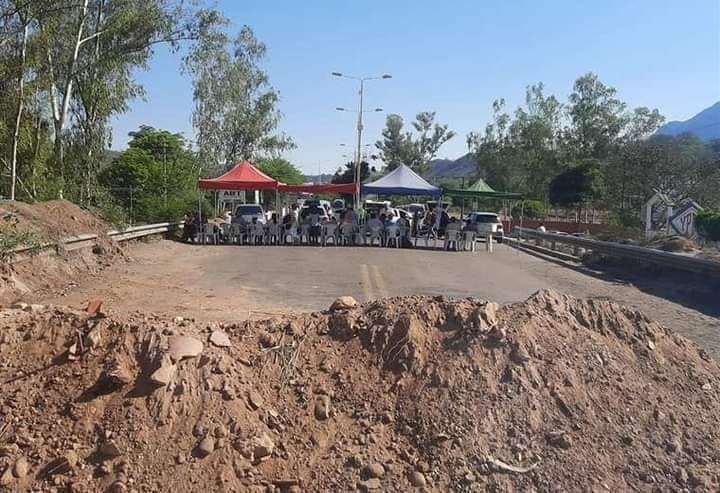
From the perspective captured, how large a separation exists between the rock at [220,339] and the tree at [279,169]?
5738 cm

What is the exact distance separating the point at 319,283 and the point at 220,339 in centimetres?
868

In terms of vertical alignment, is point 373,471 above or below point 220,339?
below

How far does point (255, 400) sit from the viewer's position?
5.04 m

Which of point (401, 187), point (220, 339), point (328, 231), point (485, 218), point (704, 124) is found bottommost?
point (328, 231)

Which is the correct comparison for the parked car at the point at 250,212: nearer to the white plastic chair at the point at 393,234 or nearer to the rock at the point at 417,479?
the white plastic chair at the point at 393,234

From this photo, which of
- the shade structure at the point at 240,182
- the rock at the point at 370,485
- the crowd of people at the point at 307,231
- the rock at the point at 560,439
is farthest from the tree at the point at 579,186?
the rock at the point at 370,485

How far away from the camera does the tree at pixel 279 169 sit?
68188 millimetres

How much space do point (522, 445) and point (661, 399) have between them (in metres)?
1.31

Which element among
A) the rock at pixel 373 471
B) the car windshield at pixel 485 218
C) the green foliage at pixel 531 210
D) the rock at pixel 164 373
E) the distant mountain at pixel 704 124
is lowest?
the green foliage at pixel 531 210

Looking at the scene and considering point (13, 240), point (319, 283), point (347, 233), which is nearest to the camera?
point (13, 240)

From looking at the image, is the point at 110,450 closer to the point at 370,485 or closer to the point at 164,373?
the point at 164,373

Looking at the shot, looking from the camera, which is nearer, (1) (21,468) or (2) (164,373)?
(1) (21,468)

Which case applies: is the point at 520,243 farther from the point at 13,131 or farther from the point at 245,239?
the point at 13,131

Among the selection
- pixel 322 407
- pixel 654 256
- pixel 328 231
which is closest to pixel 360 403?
pixel 322 407
